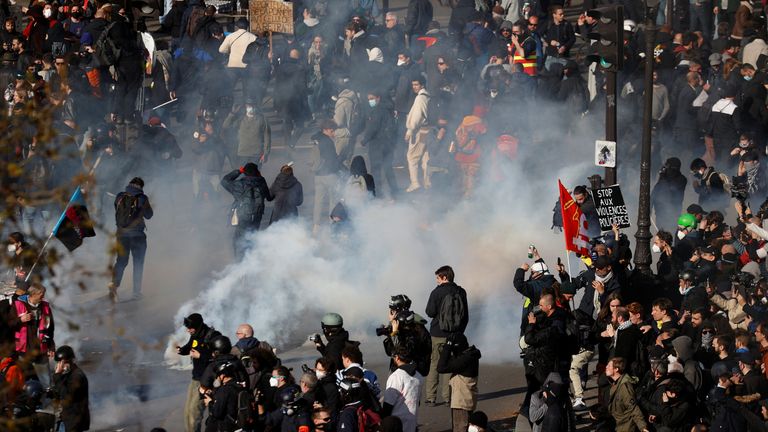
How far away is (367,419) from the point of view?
10.6 meters

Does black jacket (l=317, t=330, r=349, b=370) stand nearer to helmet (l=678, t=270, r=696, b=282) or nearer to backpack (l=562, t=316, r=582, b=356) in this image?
backpack (l=562, t=316, r=582, b=356)

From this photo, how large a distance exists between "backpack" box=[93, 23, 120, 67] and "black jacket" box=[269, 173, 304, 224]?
164 inches

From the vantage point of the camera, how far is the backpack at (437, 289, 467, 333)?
13047 mm

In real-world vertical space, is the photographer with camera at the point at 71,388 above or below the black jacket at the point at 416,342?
below

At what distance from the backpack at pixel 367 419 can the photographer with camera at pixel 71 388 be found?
2.50 m

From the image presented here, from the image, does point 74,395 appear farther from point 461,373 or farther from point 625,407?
point 625,407

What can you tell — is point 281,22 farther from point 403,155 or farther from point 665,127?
point 665,127

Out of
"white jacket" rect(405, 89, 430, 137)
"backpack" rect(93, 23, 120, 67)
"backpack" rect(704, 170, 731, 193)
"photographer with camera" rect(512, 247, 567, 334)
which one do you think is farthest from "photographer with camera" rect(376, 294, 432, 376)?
"backpack" rect(93, 23, 120, 67)

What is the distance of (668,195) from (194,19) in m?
8.31

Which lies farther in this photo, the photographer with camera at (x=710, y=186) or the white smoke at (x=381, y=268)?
the photographer with camera at (x=710, y=186)

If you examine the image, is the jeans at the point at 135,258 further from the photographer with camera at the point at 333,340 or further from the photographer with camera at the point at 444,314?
the photographer with camera at the point at 333,340

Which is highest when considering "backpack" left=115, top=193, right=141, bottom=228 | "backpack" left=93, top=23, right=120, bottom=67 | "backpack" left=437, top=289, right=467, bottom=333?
"backpack" left=93, top=23, right=120, bottom=67

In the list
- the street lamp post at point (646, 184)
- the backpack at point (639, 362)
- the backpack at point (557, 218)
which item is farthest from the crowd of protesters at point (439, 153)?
the backpack at point (557, 218)

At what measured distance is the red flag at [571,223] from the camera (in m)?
15.1
